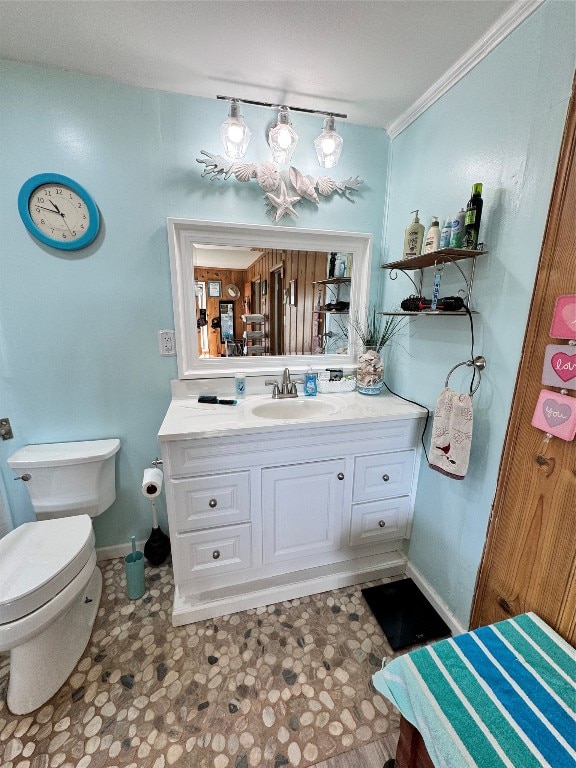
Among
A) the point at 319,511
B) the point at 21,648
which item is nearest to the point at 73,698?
the point at 21,648

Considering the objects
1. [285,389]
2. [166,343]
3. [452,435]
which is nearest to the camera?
[452,435]

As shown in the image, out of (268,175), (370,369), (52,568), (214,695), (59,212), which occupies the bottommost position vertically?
(214,695)

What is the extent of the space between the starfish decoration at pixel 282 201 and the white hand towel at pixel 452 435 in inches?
45.4

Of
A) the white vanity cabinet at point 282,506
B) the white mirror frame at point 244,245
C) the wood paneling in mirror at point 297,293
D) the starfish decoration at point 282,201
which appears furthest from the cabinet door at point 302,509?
the starfish decoration at point 282,201

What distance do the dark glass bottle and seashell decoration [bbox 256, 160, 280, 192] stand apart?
2.88 ft

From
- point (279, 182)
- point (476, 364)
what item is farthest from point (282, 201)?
point (476, 364)

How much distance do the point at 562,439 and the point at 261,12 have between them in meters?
1.62

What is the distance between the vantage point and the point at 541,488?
97cm

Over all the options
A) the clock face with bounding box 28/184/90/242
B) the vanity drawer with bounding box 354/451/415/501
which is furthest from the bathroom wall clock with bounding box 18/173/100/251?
the vanity drawer with bounding box 354/451/415/501

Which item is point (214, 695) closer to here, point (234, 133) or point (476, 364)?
point (476, 364)

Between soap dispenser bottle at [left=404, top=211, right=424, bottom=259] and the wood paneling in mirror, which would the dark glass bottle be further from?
the wood paneling in mirror

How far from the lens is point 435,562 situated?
1.48 m

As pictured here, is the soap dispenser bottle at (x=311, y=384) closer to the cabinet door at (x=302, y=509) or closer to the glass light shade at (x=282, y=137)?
the cabinet door at (x=302, y=509)

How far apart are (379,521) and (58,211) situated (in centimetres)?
206
